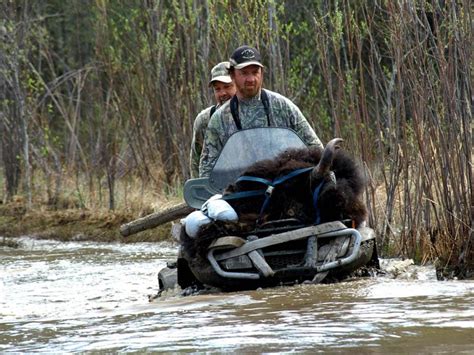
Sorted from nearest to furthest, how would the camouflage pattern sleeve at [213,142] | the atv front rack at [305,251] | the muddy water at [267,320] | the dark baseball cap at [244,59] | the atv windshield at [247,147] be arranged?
the muddy water at [267,320], the atv front rack at [305,251], the atv windshield at [247,147], the dark baseball cap at [244,59], the camouflage pattern sleeve at [213,142]

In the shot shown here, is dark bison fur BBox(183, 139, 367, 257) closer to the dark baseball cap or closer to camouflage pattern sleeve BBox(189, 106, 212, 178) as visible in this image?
the dark baseball cap

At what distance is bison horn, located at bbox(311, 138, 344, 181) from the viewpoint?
8.31 m

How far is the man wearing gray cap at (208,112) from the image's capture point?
36.4ft

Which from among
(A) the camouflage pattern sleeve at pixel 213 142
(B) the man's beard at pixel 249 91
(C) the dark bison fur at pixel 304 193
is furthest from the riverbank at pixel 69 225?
(C) the dark bison fur at pixel 304 193

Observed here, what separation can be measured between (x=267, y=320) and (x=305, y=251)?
1656 millimetres

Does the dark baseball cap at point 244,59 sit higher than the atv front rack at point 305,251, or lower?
higher

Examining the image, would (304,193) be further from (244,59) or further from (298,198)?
(244,59)

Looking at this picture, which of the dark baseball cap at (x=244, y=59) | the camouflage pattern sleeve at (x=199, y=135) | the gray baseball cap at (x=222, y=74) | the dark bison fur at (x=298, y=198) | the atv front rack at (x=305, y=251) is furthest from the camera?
the gray baseball cap at (x=222, y=74)

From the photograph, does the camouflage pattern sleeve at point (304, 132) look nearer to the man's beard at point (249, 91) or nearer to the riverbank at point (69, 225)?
the man's beard at point (249, 91)

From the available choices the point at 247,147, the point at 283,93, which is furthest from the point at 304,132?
the point at 283,93

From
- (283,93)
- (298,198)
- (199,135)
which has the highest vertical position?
(283,93)

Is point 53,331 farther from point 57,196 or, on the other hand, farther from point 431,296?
point 57,196

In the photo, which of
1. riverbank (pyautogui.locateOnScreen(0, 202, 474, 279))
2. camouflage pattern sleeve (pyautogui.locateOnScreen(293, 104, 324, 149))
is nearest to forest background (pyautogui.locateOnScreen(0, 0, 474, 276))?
riverbank (pyautogui.locateOnScreen(0, 202, 474, 279))

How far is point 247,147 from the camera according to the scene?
9188mm
